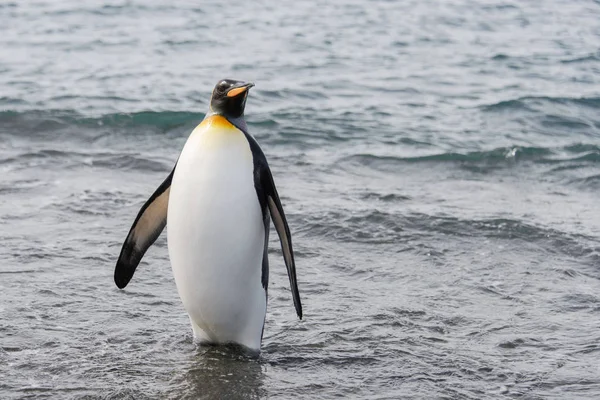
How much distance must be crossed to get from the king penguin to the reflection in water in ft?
0.33

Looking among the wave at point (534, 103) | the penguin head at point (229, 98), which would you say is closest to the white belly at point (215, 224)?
the penguin head at point (229, 98)

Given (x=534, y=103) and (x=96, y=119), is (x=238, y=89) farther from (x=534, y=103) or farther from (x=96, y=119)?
(x=534, y=103)

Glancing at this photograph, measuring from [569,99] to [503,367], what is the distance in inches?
289

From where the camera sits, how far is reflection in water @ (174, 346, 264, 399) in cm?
414

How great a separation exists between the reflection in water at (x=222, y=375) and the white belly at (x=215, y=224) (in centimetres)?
17

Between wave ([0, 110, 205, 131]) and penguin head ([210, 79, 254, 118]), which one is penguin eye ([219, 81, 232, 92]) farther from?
wave ([0, 110, 205, 131])

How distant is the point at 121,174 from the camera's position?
26.0 ft

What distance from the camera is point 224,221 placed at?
14.3 ft

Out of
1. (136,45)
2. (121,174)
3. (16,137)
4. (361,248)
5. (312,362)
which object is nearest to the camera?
(312,362)

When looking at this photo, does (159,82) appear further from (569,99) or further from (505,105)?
(569,99)

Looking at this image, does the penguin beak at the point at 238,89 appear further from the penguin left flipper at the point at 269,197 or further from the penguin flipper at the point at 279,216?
the penguin flipper at the point at 279,216

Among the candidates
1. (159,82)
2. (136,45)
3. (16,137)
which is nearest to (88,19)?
(136,45)

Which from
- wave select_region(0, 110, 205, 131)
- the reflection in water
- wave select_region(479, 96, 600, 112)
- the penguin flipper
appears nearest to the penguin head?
the penguin flipper

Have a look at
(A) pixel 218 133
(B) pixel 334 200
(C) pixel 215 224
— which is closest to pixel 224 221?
(C) pixel 215 224
